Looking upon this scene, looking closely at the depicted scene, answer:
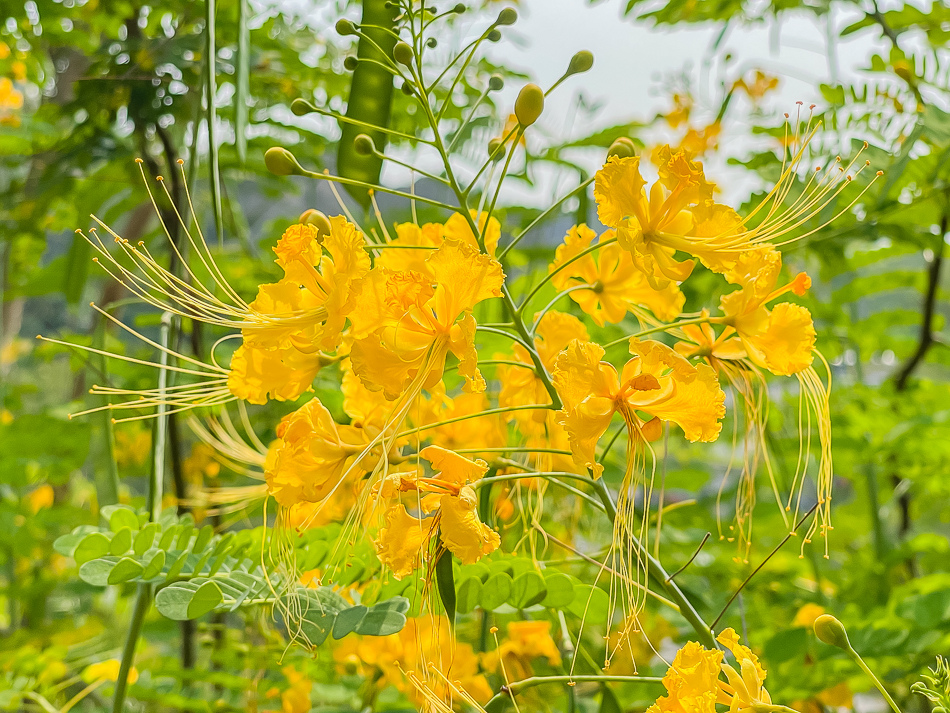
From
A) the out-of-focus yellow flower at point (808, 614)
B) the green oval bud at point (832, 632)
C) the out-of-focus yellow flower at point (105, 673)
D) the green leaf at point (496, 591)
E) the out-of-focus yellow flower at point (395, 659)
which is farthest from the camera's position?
the out-of-focus yellow flower at point (105, 673)

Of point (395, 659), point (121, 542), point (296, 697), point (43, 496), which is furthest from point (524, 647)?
point (43, 496)

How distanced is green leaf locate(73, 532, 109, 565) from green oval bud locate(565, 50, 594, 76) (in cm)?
63

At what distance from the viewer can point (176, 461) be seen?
1174 mm

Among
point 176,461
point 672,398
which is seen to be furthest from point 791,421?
point 176,461

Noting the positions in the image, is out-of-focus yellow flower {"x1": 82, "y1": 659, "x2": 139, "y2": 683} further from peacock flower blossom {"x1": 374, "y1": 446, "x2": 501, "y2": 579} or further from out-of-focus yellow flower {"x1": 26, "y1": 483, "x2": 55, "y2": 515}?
out-of-focus yellow flower {"x1": 26, "y1": 483, "x2": 55, "y2": 515}

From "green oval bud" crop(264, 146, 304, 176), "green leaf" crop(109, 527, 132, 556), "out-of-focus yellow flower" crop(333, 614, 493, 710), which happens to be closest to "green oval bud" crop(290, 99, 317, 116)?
"green oval bud" crop(264, 146, 304, 176)

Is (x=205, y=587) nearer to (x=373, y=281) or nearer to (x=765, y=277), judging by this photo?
(x=373, y=281)

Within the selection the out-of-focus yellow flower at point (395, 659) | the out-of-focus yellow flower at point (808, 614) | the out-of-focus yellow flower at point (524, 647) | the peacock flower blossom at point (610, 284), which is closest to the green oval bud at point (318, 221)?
the peacock flower blossom at point (610, 284)

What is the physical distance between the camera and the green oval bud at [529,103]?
1.99ft

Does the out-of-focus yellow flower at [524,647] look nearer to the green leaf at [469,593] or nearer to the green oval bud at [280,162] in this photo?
the green leaf at [469,593]

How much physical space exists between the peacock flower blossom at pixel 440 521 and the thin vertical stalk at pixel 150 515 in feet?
0.85

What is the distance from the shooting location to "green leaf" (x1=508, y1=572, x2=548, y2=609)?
0.63 meters

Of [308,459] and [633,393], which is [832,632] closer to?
[633,393]

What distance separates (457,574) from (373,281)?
0.29 meters
